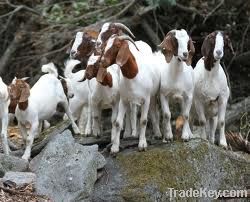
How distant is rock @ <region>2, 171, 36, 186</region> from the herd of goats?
831 mm

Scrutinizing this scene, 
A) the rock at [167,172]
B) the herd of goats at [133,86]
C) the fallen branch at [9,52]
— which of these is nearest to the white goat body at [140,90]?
the herd of goats at [133,86]

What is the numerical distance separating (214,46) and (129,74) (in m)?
1.18

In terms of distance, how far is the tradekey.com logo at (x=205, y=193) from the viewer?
8.12 metres

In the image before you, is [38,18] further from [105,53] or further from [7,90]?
[105,53]

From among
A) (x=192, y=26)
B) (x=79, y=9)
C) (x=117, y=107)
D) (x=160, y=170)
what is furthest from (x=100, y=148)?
(x=192, y=26)

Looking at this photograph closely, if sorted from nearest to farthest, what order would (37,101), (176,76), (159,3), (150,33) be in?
(176,76) < (37,101) < (159,3) < (150,33)

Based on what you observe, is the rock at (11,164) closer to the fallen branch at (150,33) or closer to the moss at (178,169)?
the moss at (178,169)

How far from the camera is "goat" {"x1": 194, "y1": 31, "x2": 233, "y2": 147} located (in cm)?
878

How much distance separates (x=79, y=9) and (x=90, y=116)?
3474 mm

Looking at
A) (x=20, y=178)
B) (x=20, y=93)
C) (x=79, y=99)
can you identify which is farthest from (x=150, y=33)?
(x=20, y=178)

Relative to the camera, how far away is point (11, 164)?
27.6 feet

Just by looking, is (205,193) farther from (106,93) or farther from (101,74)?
(101,74)

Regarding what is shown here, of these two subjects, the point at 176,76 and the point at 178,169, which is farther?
the point at 176,76

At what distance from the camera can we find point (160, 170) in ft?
27.2
